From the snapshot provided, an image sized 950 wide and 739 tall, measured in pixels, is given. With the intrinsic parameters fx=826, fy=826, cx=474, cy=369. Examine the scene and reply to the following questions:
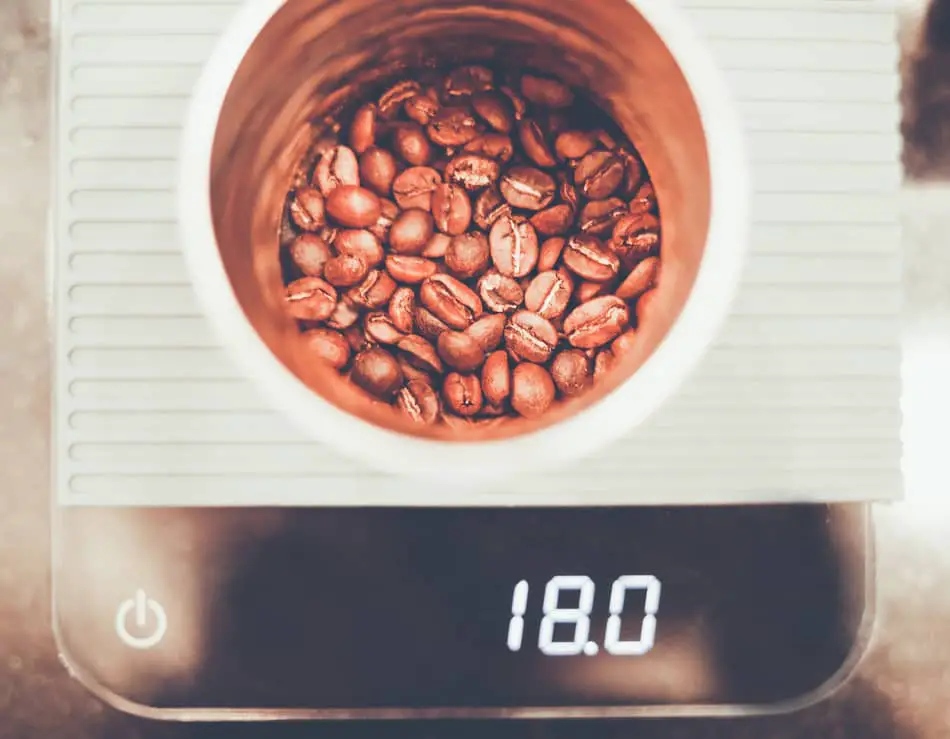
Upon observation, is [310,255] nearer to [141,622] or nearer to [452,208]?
[452,208]

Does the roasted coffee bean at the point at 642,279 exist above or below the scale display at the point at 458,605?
above

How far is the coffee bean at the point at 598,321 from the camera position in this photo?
620mm

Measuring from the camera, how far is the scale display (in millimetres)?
579

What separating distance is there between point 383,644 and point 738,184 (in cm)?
40

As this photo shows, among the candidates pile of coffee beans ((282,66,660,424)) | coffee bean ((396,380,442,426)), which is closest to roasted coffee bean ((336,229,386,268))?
pile of coffee beans ((282,66,660,424))

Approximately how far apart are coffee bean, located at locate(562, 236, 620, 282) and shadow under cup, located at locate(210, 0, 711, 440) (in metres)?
0.04

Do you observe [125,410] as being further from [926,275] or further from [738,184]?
[926,275]

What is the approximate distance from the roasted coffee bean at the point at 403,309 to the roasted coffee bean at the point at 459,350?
0.03 m

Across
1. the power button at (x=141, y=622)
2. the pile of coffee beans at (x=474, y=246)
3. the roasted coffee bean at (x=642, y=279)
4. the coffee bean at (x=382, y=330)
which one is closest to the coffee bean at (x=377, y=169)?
the pile of coffee beans at (x=474, y=246)

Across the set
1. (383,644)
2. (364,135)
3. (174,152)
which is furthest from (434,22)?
(383,644)

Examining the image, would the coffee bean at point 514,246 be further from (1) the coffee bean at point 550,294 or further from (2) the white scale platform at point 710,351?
(2) the white scale platform at point 710,351

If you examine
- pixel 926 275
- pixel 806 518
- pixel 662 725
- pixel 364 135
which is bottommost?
pixel 662 725

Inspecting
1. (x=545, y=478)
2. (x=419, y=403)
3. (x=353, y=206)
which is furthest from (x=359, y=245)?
(x=545, y=478)

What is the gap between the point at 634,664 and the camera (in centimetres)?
60
